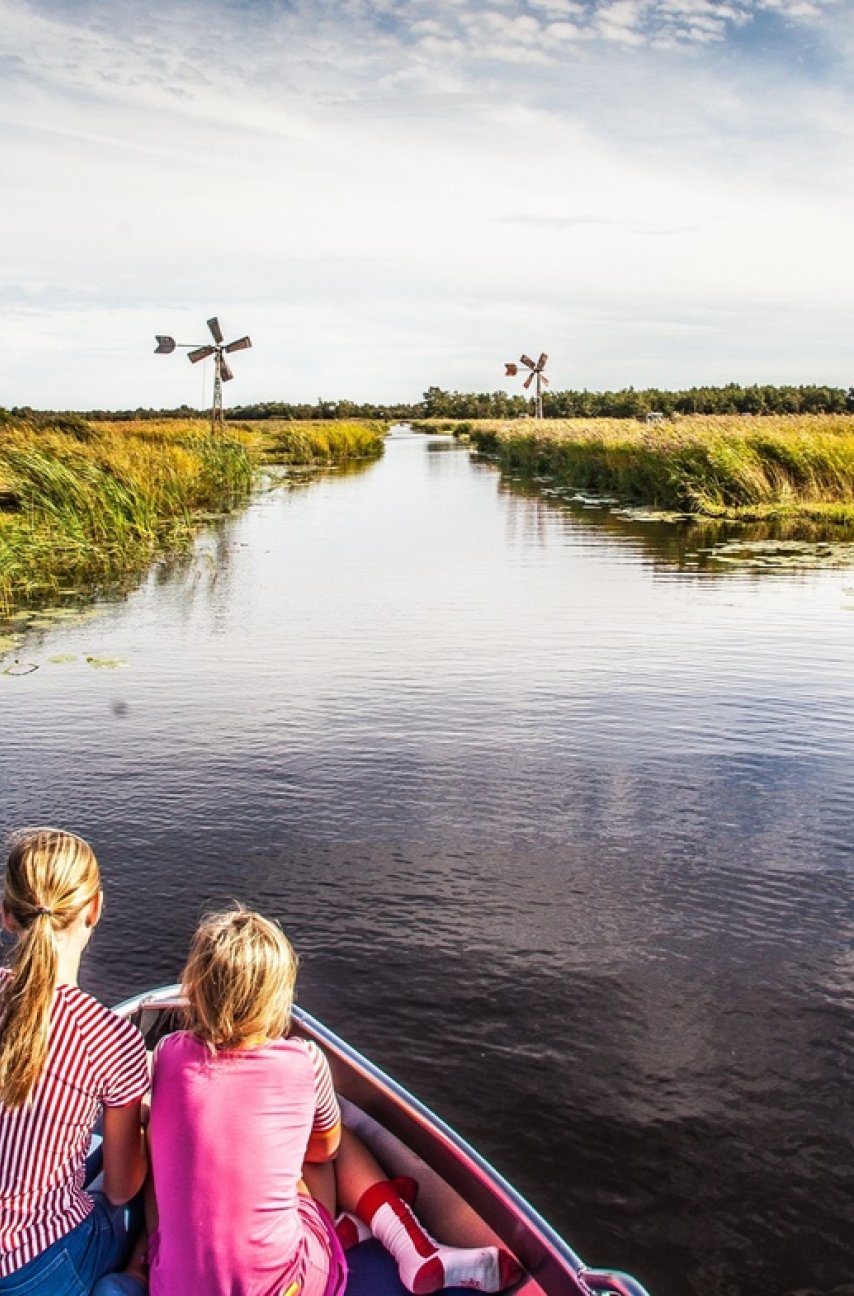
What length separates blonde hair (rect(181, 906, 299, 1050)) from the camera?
9.06 feet

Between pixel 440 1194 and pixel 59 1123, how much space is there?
3.39 feet

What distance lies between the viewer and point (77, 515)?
60.7 feet

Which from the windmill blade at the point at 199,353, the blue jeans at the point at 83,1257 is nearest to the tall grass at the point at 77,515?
the blue jeans at the point at 83,1257

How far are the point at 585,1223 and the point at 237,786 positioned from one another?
448 cm

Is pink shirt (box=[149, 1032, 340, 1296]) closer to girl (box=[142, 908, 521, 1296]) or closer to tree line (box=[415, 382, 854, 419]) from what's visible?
girl (box=[142, 908, 521, 1296])

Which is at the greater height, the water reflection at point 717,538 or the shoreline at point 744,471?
the shoreline at point 744,471

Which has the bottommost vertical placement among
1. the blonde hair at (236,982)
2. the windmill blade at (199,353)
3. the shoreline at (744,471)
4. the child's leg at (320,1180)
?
the child's leg at (320,1180)

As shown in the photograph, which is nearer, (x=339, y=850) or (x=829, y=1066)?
(x=829, y=1066)

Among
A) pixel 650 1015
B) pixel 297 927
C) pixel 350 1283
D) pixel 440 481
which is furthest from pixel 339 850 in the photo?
pixel 440 481

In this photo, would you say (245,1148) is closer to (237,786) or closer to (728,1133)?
(728,1133)

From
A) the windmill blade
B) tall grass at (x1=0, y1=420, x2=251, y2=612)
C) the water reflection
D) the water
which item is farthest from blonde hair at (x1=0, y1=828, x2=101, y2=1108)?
the windmill blade

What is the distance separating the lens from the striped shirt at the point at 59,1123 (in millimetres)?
2760

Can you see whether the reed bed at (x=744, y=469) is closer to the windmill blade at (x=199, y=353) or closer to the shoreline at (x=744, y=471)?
the shoreline at (x=744, y=471)

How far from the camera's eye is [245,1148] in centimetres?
274
